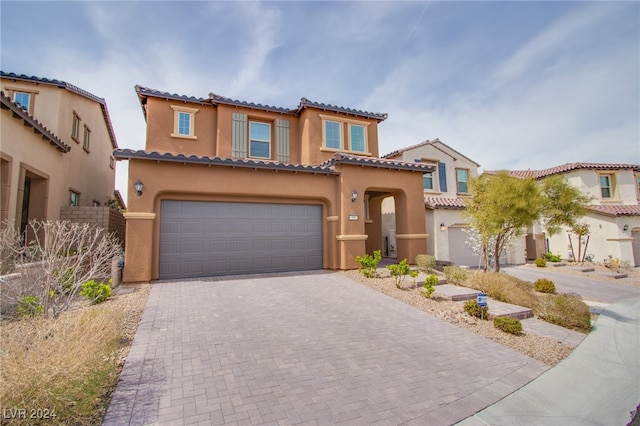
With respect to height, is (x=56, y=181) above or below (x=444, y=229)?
above

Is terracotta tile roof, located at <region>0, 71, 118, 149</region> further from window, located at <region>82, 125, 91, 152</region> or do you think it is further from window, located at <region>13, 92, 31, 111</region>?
window, located at <region>82, 125, 91, 152</region>

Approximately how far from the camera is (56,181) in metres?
11.5

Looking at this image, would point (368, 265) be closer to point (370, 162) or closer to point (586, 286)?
point (370, 162)

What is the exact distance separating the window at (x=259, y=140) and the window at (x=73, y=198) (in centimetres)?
816

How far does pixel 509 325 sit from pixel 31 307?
31.0 ft

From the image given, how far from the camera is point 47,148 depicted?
10.9 metres

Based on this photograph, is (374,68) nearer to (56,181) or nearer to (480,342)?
(480,342)

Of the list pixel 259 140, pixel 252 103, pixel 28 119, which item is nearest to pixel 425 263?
pixel 259 140

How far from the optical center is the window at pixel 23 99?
11781 mm

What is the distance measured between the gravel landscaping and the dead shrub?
677 centimetres

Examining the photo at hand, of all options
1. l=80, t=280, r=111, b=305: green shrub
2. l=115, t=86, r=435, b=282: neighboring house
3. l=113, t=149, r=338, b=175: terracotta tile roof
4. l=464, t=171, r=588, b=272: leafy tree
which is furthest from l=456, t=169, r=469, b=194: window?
l=80, t=280, r=111, b=305: green shrub

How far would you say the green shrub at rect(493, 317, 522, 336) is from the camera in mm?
6289

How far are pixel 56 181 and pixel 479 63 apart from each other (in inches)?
668

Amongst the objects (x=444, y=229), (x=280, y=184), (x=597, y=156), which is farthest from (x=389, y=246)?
(x=597, y=156)
